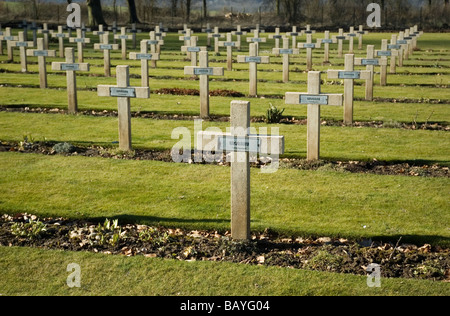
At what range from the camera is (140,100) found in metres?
17.9

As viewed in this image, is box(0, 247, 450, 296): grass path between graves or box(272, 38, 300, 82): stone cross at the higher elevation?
box(272, 38, 300, 82): stone cross

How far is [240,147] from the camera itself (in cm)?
706

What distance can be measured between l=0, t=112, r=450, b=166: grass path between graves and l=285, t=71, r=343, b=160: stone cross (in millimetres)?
843

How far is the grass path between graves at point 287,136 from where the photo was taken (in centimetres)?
1180

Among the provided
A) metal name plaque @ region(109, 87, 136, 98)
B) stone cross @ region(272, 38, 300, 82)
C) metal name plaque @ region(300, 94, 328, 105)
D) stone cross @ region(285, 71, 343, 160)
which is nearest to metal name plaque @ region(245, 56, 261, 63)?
stone cross @ region(272, 38, 300, 82)

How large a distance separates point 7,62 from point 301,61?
509 inches

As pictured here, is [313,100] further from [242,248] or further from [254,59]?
[254,59]

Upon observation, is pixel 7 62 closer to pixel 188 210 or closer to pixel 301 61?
pixel 301 61

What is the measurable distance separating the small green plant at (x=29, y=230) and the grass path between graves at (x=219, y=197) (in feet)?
2.03

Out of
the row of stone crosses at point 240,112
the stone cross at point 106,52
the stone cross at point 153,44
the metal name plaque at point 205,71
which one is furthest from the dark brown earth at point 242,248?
the stone cross at point 153,44

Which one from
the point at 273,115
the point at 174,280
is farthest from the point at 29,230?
the point at 273,115

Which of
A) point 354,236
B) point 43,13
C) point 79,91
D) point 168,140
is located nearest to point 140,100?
point 79,91

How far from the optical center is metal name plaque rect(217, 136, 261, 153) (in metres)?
6.98

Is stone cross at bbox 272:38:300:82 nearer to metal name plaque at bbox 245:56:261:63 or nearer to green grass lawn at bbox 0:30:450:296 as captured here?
metal name plaque at bbox 245:56:261:63
